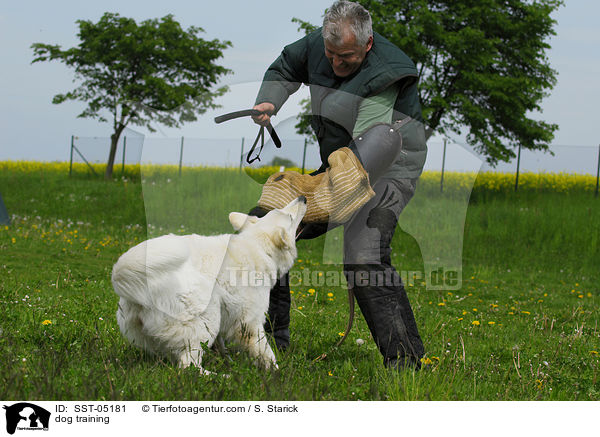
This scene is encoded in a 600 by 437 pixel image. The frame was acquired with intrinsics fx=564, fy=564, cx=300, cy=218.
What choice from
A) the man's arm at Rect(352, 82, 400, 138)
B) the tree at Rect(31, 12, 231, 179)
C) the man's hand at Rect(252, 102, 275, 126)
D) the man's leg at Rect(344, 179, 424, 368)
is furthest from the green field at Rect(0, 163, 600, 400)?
the tree at Rect(31, 12, 231, 179)

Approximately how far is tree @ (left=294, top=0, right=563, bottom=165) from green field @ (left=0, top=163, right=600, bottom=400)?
12207 millimetres

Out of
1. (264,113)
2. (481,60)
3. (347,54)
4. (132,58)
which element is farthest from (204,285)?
(132,58)

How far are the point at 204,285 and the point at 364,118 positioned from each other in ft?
4.87

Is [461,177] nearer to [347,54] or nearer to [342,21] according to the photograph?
[347,54]

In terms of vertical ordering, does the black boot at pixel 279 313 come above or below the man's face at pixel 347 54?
below

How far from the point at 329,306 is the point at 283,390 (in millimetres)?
3825

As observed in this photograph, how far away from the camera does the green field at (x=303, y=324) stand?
3.36 metres

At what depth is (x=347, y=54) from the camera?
3.50 meters

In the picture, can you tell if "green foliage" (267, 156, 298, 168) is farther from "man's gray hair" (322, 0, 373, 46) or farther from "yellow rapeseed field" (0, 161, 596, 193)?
"man's gray hair" (322, 0, 373, 46)
